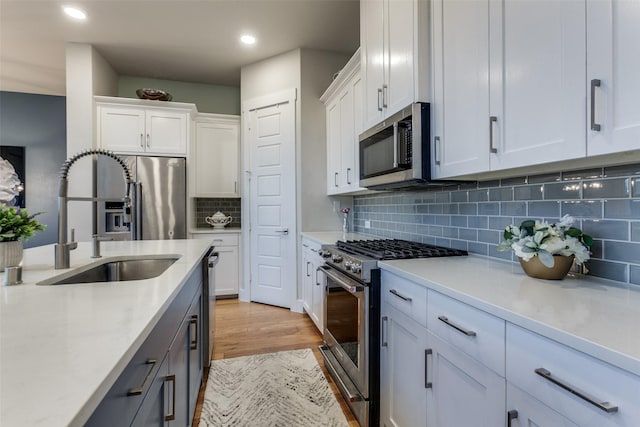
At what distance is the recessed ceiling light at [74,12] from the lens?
3002 mm

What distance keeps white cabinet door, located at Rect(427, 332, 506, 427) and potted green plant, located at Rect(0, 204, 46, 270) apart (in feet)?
5.20

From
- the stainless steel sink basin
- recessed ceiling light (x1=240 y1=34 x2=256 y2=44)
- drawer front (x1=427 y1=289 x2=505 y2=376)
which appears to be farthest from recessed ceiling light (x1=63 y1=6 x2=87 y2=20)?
drawer front (x1=427 y1=289 x2=505 y2=376)

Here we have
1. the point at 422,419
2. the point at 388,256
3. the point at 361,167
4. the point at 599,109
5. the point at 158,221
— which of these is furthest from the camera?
the point at 158,221

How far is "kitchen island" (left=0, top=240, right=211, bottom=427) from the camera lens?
0.44m

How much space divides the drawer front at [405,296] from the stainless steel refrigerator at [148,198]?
9.74ft

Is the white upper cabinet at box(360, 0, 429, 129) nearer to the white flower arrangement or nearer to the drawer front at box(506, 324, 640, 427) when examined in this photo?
the white flower arrangement

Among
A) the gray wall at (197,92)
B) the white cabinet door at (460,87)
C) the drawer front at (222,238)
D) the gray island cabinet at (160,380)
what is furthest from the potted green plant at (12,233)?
the gray wall at (197,92)

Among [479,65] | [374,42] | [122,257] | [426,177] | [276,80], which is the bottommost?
[122,257]

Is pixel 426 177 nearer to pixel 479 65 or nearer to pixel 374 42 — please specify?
pixel 479 65

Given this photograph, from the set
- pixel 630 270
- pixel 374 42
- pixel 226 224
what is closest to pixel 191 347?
pixel 630 270

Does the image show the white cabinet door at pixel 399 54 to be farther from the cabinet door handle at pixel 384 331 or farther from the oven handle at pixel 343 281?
the cabinet door handle at pixel 384 331

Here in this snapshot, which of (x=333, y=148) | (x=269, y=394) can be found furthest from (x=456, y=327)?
(x=333, y=148)

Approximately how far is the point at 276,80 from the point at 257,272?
2306 mm

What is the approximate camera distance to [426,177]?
1.71 m
